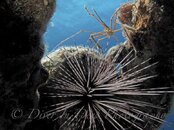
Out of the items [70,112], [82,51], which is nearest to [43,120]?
[70,112]

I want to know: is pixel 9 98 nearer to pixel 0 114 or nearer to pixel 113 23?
pixel 0 114

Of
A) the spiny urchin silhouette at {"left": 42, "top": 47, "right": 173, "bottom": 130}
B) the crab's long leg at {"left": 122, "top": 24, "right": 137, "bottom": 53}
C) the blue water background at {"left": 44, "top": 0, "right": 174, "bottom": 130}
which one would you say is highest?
the blue water background at {"left": 44, "top": 0, "right": 174, "bottom": 130}

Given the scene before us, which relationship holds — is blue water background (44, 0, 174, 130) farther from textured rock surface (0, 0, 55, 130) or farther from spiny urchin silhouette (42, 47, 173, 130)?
textured rock surface (0, 0, 55, 130)

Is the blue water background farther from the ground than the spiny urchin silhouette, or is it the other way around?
the blue water background

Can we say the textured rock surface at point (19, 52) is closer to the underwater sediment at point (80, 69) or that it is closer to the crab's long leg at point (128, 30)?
the underwater sediment at point (80, 69)

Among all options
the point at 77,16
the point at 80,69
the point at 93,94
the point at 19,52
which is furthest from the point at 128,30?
the point at 77,16

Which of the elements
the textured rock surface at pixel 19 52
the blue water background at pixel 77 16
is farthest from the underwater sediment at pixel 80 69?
the blue water background at pixel 77 16

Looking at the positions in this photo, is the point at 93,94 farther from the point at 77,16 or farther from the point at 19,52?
the point at 77,16

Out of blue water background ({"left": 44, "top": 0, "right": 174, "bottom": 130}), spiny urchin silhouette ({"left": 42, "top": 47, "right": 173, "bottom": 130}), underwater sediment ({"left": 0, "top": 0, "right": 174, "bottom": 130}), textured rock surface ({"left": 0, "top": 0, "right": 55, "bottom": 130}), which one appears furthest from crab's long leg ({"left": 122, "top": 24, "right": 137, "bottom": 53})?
blue water background ({"left": 44, "top": 0, "right": 174, "bottom": 130})
